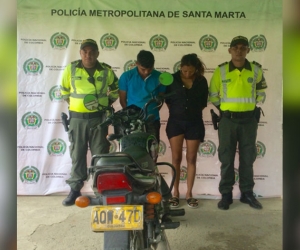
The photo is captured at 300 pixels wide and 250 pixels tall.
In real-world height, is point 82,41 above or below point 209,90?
above

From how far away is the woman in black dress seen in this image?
139 inches

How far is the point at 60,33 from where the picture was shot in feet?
12.0

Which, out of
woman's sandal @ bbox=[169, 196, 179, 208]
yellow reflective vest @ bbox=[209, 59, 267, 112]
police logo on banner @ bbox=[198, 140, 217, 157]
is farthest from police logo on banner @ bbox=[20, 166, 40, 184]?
yellow reflective vest @ bbox=[209, 59, 267, 112]

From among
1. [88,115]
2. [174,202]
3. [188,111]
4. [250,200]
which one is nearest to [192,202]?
[174,202]

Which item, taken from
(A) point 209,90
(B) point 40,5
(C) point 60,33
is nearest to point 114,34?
(C) point 60,33

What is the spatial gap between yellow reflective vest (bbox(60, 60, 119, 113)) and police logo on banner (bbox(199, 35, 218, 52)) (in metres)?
1.03

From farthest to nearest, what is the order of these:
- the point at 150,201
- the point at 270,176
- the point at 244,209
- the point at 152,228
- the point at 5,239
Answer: the point at 270,176 → the point at 244,209 → the point at 152,228 → the point at 150,201 → the point at 5,239

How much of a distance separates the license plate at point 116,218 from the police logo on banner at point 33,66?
258cm

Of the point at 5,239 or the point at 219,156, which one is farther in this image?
the point at 219,156

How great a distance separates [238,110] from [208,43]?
2.71ft

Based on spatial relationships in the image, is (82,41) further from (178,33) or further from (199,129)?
(199,129)

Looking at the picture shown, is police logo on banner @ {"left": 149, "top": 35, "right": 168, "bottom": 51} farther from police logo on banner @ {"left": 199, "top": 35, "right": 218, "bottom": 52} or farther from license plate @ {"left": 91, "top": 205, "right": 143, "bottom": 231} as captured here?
license plate @ {"left": 91, "top": 205, "right": 143, "bottom": 231}

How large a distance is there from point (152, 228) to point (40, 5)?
280 cm

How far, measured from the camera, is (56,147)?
381 cm
